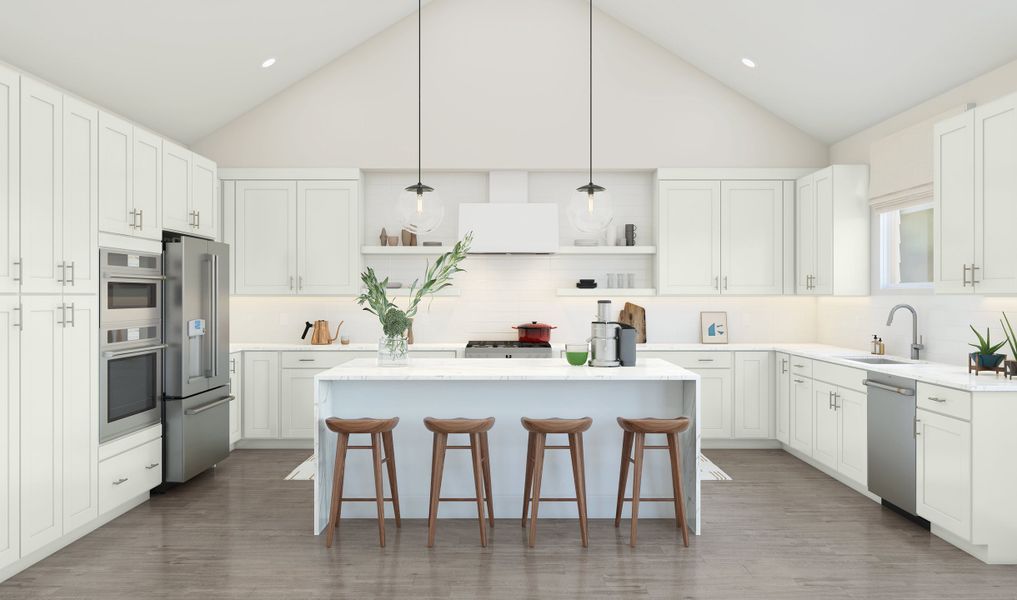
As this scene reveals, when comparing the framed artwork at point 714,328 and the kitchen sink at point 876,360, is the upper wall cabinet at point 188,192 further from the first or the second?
the kitchen sink at point 876,360

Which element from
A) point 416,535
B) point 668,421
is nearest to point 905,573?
point 668,421

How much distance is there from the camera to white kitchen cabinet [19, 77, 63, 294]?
3.21 metres

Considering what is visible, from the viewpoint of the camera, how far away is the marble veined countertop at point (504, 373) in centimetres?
359

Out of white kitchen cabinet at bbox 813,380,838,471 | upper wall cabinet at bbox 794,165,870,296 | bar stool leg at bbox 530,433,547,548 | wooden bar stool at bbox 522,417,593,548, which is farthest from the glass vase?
upper wall cabinet at bbox 794,165,870,296

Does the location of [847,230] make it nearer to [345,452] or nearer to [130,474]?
[345,452]

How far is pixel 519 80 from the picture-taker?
6242 millimetres

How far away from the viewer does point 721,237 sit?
6.14 m

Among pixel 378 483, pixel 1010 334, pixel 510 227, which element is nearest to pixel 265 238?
pixel 510 227

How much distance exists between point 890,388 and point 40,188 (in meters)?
5.09

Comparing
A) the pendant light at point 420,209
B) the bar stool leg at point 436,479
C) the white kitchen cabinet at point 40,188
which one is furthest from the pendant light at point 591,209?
the white kitchen cabinet at point 40,188

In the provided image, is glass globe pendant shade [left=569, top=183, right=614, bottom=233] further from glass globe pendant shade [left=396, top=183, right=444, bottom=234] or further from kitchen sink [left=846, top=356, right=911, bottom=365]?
kitchen sink [left=846, top=356, right=911, bottom=365]

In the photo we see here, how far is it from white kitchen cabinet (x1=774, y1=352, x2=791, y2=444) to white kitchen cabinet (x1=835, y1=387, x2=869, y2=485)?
86 cm

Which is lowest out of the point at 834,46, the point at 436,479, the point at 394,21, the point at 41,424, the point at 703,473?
the point at 703,473

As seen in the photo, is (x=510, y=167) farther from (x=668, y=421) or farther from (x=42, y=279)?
(x=42, y=279)
